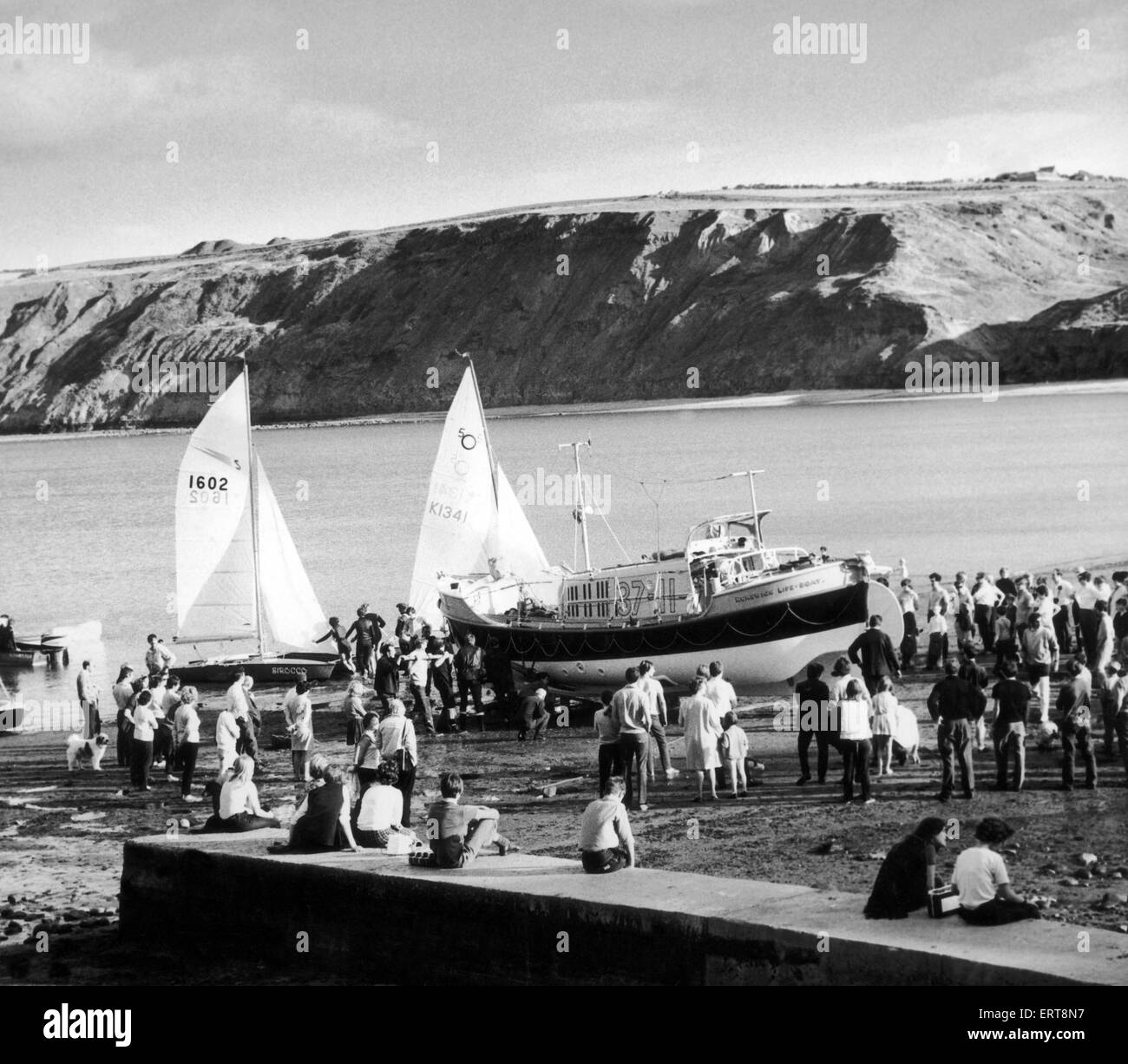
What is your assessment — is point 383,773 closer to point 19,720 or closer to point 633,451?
point 19,720

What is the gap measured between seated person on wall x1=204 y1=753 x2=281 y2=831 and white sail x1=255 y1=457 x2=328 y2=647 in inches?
750

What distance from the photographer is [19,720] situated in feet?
92.6

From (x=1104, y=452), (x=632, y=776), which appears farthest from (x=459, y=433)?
(x=1104, y=452)

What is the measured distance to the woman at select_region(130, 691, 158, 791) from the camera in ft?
63.8

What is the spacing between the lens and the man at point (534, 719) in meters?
21.6

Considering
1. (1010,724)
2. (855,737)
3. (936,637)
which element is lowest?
(855,737)

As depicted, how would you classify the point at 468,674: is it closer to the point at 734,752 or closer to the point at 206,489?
the point at 734,752

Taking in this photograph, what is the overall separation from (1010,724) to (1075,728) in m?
0.62

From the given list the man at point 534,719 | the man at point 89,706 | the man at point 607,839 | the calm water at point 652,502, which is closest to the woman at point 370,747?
→ the man at point 607,839

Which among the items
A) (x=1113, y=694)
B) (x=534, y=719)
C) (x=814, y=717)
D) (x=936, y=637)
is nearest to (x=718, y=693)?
(x=814, y=717)

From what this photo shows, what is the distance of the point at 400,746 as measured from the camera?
1572 cm

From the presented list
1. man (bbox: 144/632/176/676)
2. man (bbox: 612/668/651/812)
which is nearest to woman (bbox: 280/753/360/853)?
man (bbox: 612/668/651/812)

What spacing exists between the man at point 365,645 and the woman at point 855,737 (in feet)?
42.4
